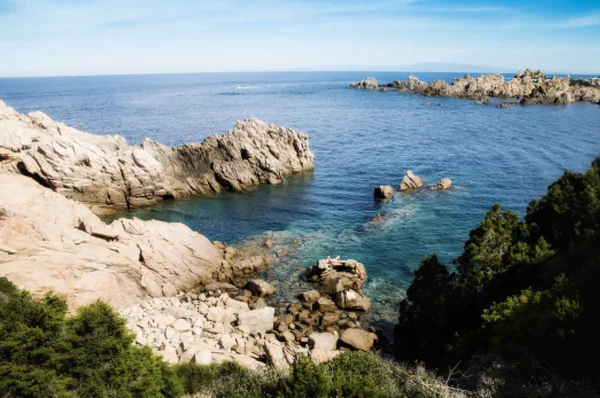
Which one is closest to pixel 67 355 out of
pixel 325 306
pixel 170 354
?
pixel 170 354

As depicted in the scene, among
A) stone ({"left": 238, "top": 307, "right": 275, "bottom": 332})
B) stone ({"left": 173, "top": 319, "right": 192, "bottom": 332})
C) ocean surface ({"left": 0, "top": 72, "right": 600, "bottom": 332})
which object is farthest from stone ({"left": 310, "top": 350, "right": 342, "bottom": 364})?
stone ({"left": 173, "top": 319, "right": 192, "bottom": 332})

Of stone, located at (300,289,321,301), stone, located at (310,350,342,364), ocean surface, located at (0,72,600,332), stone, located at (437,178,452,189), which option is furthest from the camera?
stone, located at (437,178,452,189)

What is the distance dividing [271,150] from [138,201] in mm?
24729

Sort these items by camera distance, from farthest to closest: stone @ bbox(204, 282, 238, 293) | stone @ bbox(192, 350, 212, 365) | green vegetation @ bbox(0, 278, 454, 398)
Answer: stone @ bbox(204, 282, 238, 293) → stone @ bbox(192, 350, 212, 365) → green vegetation @ bbox(0, 278, 454, 398)

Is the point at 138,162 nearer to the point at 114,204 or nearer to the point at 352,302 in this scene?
the point at 114,204

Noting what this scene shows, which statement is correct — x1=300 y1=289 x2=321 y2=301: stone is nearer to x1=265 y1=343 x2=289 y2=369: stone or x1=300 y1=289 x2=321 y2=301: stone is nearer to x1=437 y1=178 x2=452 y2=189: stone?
x1=265 y1=343 x2=289 y2=369: stone

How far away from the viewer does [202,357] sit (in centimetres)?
2458

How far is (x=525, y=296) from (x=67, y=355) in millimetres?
23436

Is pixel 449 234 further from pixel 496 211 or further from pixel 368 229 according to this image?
pixel 496 211

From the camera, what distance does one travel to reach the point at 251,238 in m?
46.5

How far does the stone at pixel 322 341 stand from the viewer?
27.8m

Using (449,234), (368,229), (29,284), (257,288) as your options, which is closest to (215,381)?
(257,288)

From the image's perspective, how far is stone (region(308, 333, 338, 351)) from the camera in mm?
27812

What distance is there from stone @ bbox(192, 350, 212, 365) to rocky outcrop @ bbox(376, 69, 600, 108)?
156976 millimetres
